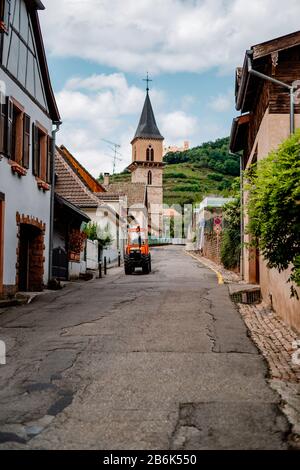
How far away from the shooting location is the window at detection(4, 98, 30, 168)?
14727 mm

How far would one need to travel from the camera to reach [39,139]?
18.9 metres

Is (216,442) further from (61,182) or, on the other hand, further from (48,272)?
(61,182)

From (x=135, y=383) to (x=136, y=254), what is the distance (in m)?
20.5

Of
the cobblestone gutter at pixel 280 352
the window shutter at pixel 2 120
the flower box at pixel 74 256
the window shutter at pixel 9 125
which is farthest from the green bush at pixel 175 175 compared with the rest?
the cobblestone gutter at pixel 280 352

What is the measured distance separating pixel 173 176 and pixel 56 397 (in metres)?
131

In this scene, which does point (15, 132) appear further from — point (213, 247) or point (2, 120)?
point (213, 247)

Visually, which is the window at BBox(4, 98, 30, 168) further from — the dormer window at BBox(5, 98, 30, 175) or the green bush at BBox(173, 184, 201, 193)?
the green bush at BBox(173, 184, 201, 193)

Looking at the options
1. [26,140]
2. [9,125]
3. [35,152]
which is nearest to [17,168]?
[9,125]

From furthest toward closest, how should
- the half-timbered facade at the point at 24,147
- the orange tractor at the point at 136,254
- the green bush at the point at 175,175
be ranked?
1. the green bush at the point at 175,175
2. the orange tractor at the point at 136,254
3. the half-timbered facade at the point at 24,147

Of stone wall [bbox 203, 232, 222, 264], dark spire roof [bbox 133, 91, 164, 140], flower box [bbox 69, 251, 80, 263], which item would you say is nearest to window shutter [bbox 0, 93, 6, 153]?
flower box [bbox 69, 251, 80, 263]

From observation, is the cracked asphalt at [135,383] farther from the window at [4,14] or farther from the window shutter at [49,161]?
the window shutter at [49,161]

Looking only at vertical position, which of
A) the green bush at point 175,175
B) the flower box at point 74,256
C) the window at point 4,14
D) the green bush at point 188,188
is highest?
the green bush at point 175,175

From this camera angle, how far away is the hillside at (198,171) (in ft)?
395

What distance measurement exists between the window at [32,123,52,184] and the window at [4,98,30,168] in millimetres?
735
